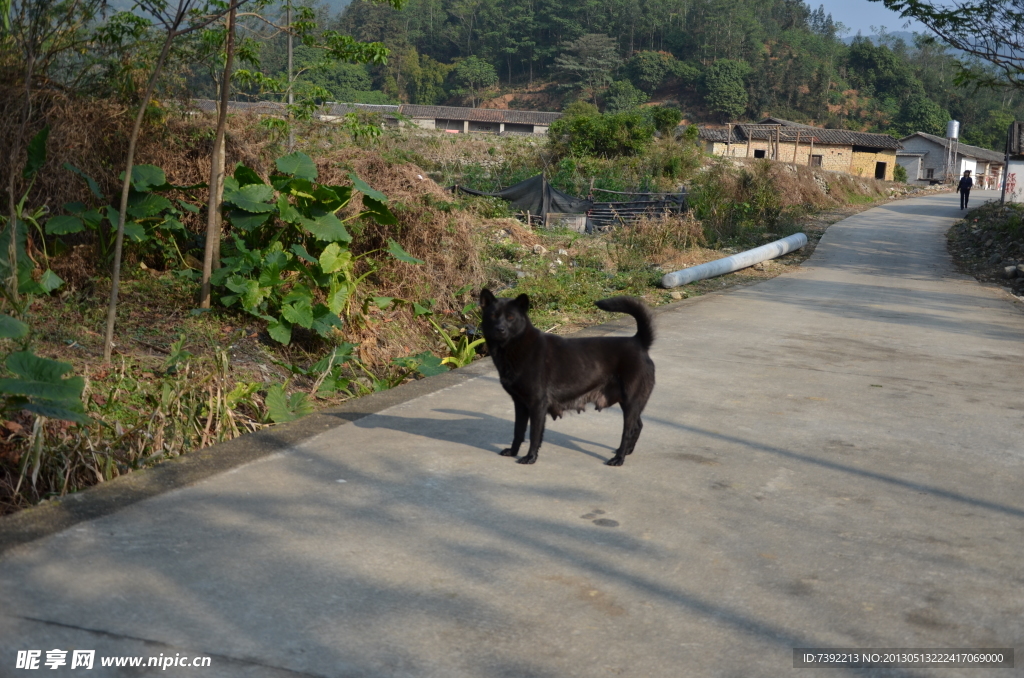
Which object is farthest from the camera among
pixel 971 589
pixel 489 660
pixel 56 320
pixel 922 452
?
pixel 56 320

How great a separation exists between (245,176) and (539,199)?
13195mm

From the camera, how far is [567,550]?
144 inches

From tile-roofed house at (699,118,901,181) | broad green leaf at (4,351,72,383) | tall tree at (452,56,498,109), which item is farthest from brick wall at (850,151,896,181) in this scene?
broad green leaf at (4,351,72,383)

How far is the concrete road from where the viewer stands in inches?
113

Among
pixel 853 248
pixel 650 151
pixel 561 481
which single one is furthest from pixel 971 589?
pixel 650 151

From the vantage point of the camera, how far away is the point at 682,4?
362 ft

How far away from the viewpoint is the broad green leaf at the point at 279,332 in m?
7.08

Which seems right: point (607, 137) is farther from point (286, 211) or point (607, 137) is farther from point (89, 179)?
point (89, 179)

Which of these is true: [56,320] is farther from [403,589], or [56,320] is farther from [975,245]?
[975,245]

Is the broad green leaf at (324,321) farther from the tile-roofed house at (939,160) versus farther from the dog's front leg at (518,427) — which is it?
the tile-roofed house at (939,160)

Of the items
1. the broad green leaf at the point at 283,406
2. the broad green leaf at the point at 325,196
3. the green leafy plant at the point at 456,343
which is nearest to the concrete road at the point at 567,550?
the broad green leaf at the point at 283,406

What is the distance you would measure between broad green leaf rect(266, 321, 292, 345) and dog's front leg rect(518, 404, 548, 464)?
3036 mm

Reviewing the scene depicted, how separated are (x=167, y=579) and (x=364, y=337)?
16.4 feet

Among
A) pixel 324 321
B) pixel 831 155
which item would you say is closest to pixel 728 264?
pixel 324 321
